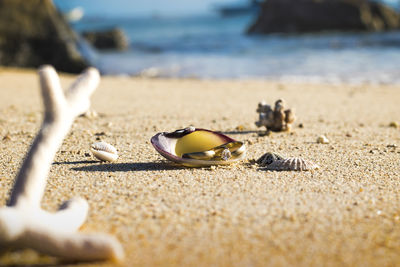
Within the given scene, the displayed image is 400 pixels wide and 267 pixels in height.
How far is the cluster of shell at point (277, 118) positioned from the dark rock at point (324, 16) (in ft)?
106

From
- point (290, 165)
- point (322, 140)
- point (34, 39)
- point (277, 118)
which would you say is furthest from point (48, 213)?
point (34, 39)

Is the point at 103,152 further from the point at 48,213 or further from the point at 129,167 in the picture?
the point at 48,213

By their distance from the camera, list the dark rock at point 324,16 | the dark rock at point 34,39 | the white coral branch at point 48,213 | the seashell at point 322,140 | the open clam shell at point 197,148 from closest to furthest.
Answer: the white coral branch at point 48,213, the open clam shell at point 197,148, the seashell at point 322,140, the dark rock at point 34,39, the dark rock at point 324,16

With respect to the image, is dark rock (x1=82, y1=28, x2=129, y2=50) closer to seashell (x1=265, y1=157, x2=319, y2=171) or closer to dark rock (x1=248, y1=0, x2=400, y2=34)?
dark rock (x1=248, y1=0, x2=400, y2=34)

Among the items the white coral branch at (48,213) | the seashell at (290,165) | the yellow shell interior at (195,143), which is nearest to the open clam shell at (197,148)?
the yellow shell interior at (195,143)

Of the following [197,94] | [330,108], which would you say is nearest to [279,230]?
[330,108]

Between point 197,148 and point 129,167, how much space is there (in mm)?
506

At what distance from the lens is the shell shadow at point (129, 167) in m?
3.05

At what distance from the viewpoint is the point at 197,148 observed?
303cm

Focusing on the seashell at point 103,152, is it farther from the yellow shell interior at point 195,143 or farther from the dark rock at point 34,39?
the dark rock at point 34,39

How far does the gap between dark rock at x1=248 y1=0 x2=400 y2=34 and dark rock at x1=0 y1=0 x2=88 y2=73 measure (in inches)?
1104

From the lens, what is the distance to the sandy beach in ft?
6.32

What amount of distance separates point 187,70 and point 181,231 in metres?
10.9

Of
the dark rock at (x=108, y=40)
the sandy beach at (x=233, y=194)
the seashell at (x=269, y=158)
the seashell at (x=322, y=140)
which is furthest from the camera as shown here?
the dark rock at (x=108, y=40)
